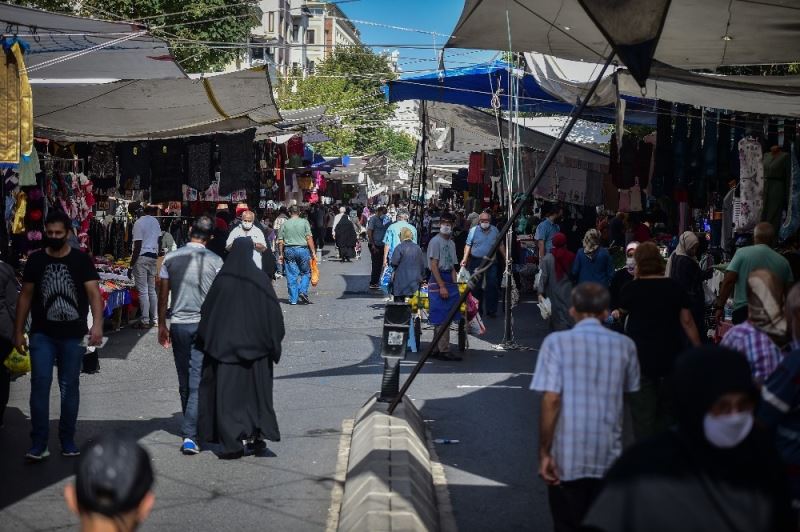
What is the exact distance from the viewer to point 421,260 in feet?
51.4

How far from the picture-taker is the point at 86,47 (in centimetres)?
1052

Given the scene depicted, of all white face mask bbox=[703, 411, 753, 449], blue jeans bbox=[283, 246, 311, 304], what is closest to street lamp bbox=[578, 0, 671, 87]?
white face mask bbox=[703, 411, 753, 449]

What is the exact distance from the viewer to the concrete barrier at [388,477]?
21.8ft

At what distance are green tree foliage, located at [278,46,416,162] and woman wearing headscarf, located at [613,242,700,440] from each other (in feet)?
139

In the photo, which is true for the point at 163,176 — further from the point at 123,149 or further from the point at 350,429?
the point at 350,429

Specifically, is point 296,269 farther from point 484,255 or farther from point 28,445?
point 28,445

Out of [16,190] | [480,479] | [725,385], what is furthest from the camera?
[16,190]

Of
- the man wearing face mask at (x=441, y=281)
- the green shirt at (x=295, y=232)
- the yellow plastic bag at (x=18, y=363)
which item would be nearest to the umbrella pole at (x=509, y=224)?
the yellow plastic bag at (x=18, y=363)

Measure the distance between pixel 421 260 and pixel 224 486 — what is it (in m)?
7.81

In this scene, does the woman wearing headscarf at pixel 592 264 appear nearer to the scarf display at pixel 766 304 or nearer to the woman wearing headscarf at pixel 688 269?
the woman wearing headscarf at pixel 688 269

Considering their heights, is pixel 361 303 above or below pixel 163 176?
below

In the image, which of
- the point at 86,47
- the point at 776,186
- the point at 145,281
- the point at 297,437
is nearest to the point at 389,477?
the point at 297,437

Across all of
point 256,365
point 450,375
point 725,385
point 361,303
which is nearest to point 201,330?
point 256,365

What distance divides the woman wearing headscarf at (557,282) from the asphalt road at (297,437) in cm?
85
